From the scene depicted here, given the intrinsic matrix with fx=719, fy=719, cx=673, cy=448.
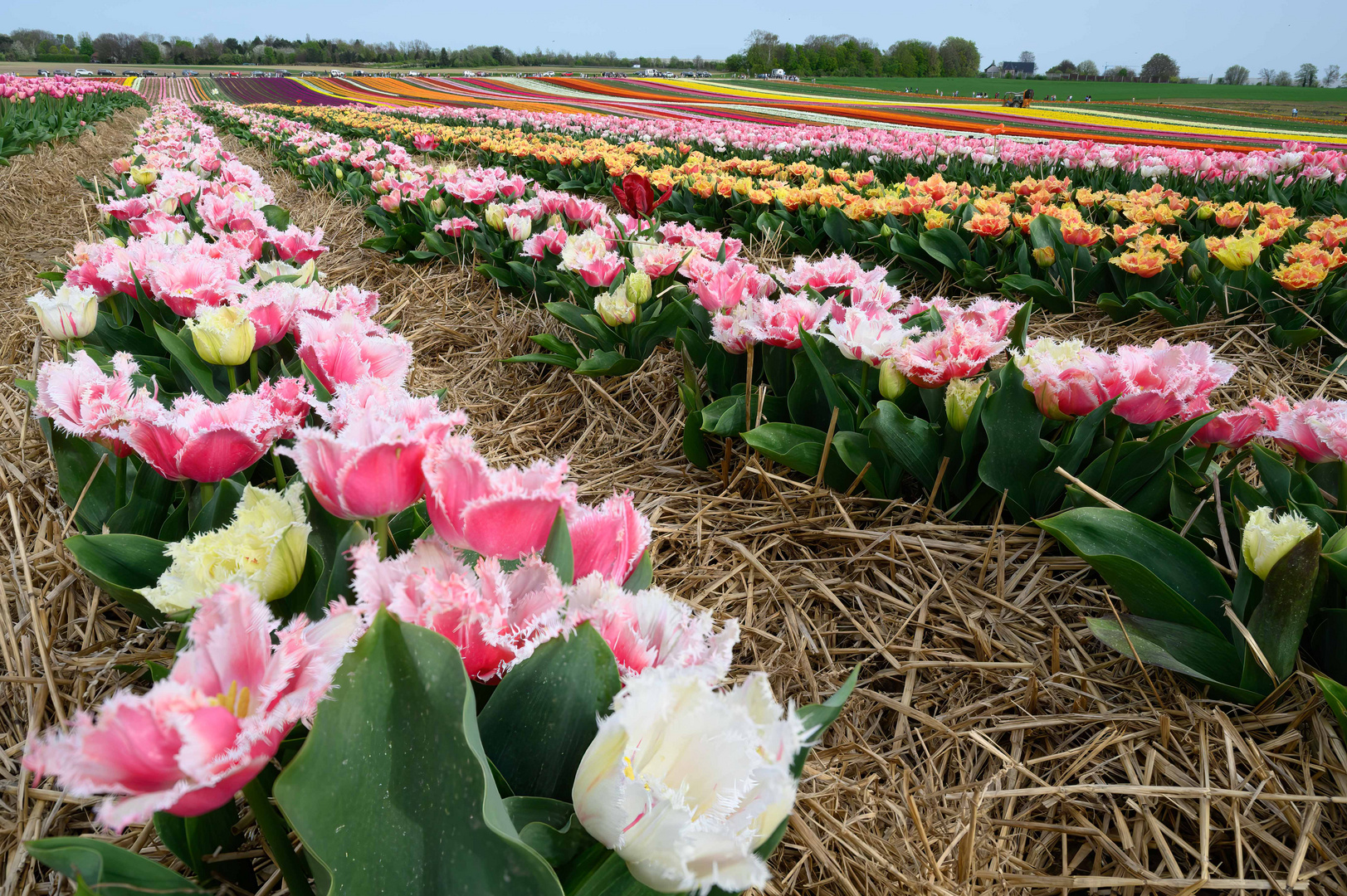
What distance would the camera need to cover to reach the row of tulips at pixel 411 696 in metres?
0.47

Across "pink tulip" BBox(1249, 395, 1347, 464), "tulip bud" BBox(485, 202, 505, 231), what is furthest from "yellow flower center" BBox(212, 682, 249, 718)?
"tulip bud" BBox(485, 202, 505, 231)

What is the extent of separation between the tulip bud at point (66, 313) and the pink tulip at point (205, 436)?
33.7 inches

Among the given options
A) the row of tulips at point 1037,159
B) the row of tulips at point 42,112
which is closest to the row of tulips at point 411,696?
the row of tulips at point 1037,159

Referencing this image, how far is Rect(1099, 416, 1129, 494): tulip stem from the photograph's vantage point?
1.44 meters

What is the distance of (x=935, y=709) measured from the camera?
4.61 feet

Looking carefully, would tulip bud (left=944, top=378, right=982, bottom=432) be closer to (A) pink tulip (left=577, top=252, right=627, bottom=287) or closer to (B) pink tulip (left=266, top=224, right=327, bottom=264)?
(A) pink tulip (left=577, top=252, right=627, bottom=287)

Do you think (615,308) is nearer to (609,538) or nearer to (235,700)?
(609,538)

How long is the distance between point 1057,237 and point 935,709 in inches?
123

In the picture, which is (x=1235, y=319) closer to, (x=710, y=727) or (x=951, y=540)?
(x=951, y=540)

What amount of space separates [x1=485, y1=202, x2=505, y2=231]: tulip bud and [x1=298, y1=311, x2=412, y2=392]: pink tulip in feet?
8.32

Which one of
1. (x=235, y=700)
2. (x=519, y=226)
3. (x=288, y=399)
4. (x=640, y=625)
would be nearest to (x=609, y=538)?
(x=640, y=625)

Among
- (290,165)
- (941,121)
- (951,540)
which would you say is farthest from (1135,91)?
(951,540)

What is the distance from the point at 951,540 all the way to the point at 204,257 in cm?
193

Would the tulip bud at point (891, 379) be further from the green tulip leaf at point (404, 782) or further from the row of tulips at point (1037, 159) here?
the row of tulips at point (1037, 159)
